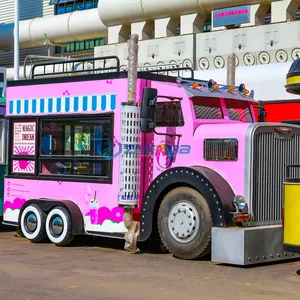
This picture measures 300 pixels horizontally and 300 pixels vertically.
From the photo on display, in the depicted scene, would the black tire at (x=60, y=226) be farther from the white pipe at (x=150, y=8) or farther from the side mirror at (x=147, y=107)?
the white pipe at (x=150, y=8)

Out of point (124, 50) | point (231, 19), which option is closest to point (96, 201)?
point (231, 19)

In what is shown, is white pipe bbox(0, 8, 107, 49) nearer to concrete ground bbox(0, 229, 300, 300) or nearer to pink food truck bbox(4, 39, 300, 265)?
pink food truck bbox(4, 39, 300, 265)

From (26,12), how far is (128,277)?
33.2 meters

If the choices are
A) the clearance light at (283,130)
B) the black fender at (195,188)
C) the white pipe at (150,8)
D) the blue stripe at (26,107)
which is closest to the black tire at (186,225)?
the black fender at (195,188)

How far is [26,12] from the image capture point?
40.2 m

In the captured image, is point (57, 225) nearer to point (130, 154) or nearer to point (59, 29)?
point (130, 154)

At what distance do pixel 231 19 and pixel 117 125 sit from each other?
51.7 feet

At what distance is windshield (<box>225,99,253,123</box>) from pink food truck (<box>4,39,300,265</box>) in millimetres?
18

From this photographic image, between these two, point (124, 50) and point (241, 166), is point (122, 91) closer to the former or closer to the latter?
point (241, 166)

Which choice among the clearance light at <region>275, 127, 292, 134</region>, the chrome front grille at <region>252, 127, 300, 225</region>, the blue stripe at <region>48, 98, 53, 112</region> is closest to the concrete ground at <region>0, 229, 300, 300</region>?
the chrome front grille at <region>252, 127, 300, 225</region>

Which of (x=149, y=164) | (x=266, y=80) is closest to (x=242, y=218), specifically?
(x=149, y=164)

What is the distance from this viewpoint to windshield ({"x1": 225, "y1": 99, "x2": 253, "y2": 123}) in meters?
11.4

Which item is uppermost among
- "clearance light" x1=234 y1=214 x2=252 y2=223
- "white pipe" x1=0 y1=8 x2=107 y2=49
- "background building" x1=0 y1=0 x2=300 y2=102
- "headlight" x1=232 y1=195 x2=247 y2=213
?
"white pipe" x1=0 y1=8 x2=107 y2=49

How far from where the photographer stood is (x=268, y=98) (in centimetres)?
1328
